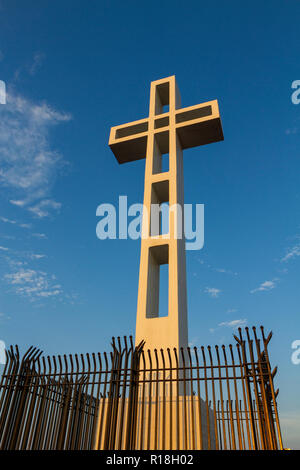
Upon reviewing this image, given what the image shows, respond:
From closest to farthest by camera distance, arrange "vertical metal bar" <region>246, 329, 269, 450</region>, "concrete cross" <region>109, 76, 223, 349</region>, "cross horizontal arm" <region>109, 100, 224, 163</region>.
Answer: "vertical metal bar" <region>246, 329, 269, 450</region>
"concrete cross" <region>109, 76, 223, 349</region>
"cross horizontal arm" <region>109, 100, 224, 163</region>

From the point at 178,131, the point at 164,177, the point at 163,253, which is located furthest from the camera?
the point at 178,131

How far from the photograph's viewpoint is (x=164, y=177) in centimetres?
1421

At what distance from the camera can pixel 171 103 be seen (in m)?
16.6

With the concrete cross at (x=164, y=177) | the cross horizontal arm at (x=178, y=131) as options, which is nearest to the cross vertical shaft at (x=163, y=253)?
the concrete cross at (x=164, y=177)

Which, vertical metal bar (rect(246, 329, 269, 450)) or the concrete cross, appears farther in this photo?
the concrete cross

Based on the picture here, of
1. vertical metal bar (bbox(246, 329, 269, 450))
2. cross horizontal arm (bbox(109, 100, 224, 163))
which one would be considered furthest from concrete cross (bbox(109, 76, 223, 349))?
vertical metal bar (bbox(246, 329, 269, 450))

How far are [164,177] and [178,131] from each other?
8.91ft

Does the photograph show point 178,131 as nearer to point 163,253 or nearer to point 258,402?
point 163,253

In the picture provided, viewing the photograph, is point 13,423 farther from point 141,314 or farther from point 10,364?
point 141,314

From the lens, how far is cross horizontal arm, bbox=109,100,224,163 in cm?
1551

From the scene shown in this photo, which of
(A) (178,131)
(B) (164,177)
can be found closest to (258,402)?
(B) (164,177)

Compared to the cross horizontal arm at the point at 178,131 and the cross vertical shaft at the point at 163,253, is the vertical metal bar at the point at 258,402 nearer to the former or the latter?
the cross vertical shaft at the point at 163,253

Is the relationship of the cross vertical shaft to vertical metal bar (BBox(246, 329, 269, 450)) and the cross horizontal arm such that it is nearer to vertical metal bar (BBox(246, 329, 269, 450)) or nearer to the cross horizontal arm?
the cross horizontal arm
